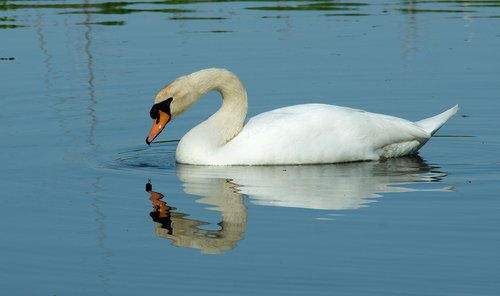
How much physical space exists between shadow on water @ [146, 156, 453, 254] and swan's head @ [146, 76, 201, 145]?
17.2 inches

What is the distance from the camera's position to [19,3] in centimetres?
2203

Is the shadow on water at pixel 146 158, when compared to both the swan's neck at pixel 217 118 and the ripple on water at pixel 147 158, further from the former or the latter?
the swan's neck at pixel 217 118

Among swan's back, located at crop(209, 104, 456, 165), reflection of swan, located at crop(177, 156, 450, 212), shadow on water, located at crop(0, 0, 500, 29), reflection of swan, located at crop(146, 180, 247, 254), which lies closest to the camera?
reflection of swan, located at crop(146, 180, 247, 254)

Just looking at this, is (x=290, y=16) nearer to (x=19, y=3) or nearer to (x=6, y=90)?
(x=19, y=3)

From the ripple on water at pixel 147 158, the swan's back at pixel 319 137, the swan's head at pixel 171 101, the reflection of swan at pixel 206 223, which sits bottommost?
the ripple on water at pixel 147 158

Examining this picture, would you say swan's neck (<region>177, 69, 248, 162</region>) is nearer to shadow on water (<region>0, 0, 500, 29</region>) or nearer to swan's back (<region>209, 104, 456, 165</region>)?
swan's back (<region>209, 104, 456, 165</region>)

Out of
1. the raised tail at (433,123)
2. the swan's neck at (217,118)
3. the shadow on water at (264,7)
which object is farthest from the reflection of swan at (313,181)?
the shadow on water at (264,7)

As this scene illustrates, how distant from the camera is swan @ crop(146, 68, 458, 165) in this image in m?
11.0

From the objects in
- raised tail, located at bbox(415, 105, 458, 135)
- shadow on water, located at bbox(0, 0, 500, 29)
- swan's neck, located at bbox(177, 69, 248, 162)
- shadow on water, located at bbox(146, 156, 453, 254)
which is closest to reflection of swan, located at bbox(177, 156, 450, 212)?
shadow on water, located at bbox(146, 156, 453, 254)

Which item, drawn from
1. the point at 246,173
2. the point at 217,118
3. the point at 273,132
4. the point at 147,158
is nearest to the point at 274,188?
the point at 246,173

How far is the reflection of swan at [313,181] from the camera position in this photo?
9500 mm

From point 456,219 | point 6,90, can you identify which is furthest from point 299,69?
point 456,219

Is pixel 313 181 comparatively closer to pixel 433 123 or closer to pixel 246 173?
pixel 246 173

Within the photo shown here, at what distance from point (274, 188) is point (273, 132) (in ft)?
3.59
